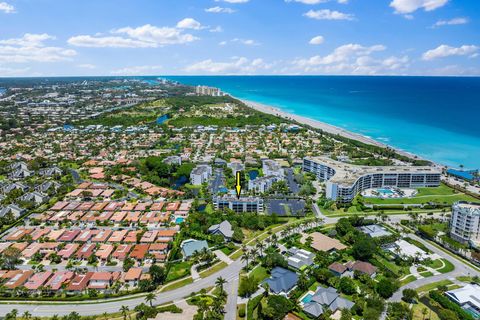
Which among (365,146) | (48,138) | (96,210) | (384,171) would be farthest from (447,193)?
(48,138)

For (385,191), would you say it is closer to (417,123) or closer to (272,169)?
(272,169)

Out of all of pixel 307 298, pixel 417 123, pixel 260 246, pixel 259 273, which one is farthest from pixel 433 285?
pixel 417 123

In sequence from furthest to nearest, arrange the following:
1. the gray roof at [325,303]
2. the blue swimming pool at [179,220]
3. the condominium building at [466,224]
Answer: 1. the blue swimming pool at [179,220]
2. the condominium building at [466,224]
3. the gray roof at [325,303]

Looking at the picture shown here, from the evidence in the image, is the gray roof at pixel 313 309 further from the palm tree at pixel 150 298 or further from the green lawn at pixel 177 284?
the palm tree at pixel 150 298

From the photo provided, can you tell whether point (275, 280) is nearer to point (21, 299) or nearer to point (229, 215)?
point (229, 215)

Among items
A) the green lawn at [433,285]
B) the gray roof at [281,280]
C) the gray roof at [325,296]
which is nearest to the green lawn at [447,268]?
the green lawn at [433,285]
